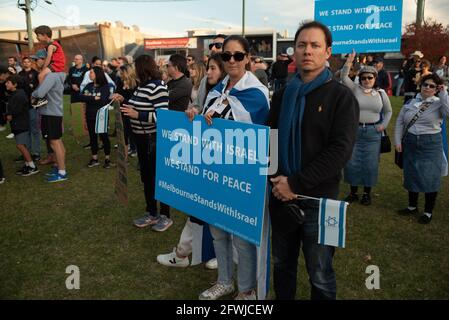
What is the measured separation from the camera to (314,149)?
7.55 feet

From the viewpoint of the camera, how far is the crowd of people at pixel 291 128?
2258 mm

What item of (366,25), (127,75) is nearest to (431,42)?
(366,25)

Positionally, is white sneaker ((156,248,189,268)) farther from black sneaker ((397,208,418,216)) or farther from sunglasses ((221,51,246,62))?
black sneaker ((397,208,418,216))

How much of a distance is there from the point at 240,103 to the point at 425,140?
327 centimetres

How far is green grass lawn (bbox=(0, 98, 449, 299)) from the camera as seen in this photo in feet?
11.1

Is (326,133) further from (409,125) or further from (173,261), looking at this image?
(409,125)

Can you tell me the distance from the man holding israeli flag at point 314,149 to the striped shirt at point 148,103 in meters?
2.10

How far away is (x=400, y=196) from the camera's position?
19.3ft

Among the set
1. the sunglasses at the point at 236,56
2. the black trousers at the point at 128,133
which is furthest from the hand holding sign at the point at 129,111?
the black trousers at the point at 128,133

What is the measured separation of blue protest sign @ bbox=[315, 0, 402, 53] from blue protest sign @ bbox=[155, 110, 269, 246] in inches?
169

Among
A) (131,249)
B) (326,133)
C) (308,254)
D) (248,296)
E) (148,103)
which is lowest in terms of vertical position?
(131,249)
